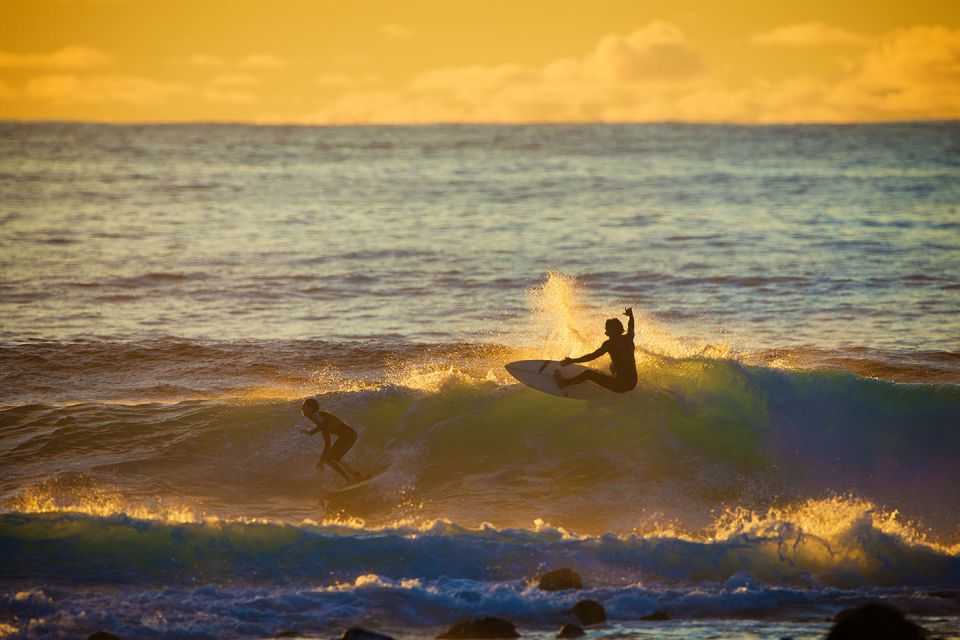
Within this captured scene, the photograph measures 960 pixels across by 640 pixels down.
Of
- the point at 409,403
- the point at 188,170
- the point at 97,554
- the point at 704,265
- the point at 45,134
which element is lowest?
the point at 97,554

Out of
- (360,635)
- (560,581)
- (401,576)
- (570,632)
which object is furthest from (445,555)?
(360,635)

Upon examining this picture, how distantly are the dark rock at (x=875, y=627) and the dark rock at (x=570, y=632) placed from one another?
98.5 inches

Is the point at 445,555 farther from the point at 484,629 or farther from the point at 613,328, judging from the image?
the point at 613,328

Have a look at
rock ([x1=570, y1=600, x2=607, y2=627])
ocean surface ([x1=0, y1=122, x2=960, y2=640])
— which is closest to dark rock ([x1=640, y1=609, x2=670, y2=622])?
ocean surface ([x1=0, y1=122, x2=960, y2=640])

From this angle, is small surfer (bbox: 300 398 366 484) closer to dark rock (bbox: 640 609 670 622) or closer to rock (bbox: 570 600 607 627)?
rock (bbox: 570 600 607 627)

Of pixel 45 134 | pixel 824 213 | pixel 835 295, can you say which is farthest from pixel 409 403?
pixel 45 134

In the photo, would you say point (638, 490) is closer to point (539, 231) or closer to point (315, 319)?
point (315, 319)

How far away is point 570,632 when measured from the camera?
10.6 meters

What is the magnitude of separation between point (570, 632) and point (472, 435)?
6.95 meters

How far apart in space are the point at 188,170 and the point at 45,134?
54274mm

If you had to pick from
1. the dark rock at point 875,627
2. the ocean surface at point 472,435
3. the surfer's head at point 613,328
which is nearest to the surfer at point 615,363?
the surfer's head at point 613,328

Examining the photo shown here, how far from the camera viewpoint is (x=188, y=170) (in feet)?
231

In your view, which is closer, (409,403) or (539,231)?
(409,403)

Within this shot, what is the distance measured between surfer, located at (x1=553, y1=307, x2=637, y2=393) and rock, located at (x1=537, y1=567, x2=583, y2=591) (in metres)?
4.33
